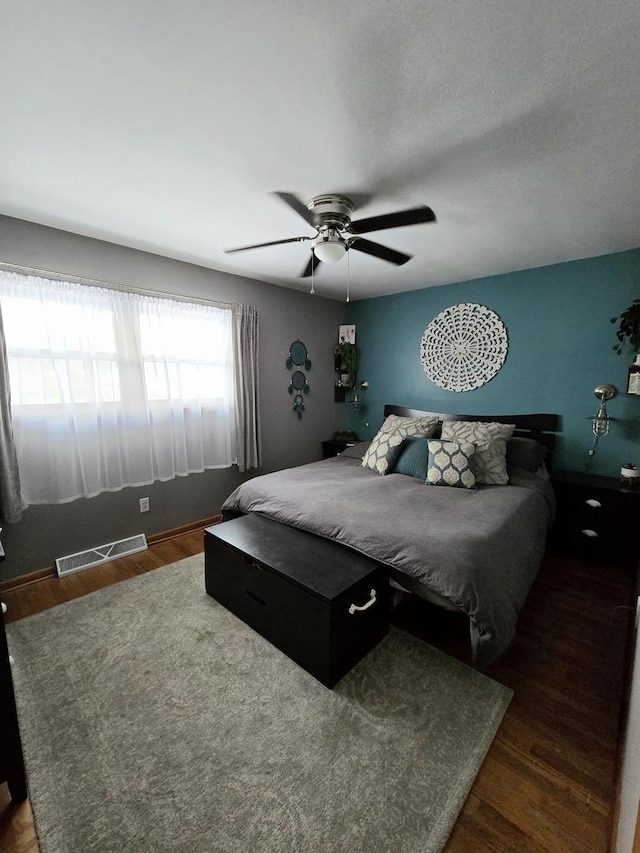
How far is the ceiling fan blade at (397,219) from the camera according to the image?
60.7 inches

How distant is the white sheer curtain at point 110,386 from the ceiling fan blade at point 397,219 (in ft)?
5.72

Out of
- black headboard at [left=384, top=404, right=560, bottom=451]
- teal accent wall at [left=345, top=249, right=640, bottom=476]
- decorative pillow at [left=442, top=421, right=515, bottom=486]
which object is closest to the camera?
decorative pillow at [left=442, top=421, right=515, bottom=486]

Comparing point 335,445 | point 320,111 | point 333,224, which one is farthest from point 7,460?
point 335,445

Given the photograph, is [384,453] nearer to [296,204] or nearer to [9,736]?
[296,204]

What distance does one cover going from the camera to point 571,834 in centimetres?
102

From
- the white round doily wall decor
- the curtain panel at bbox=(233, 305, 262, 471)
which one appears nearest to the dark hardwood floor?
the curtain panel at bbox=(233, 305, 262, 471)

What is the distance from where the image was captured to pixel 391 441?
2.81 meters

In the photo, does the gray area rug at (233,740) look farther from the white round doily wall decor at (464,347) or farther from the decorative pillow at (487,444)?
the white round doily wall decor at (464,347)

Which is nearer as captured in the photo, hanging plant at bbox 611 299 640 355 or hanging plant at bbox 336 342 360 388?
hanging plant at bbox 611 299 640 355

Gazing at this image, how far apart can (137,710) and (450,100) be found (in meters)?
2.59

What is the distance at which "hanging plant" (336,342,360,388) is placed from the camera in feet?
13.5

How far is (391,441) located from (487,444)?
726 mm

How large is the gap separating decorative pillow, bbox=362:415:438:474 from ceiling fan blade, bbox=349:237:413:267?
4.41 ft

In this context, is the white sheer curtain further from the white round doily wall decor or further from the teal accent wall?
the teal accent wall
